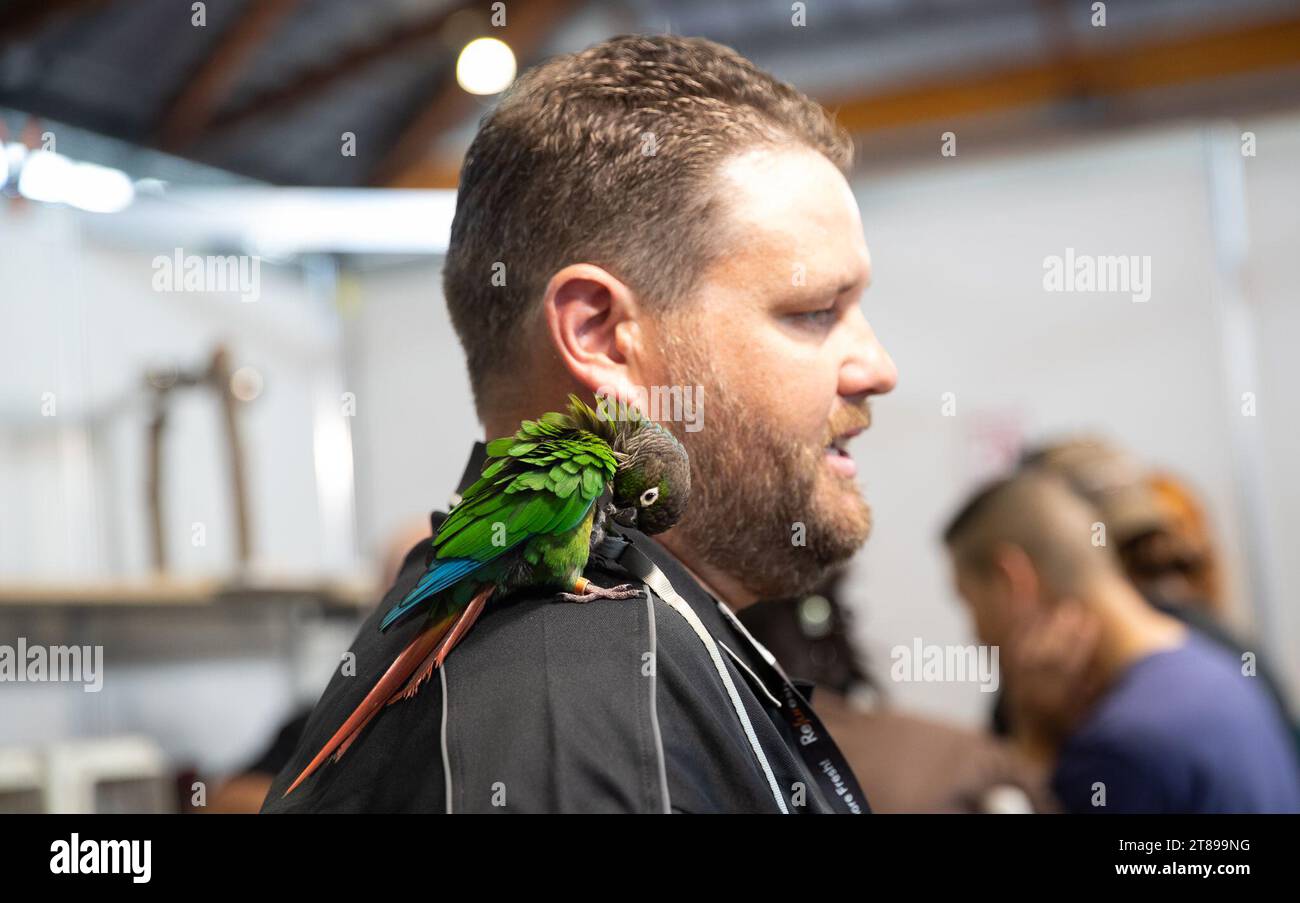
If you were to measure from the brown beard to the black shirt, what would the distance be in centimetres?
12

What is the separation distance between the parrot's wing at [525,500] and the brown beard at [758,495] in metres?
0.13

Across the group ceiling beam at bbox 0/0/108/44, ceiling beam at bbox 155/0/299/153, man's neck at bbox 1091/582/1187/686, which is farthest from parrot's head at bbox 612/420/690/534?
ceiling beam at bbox 155/0/299/153

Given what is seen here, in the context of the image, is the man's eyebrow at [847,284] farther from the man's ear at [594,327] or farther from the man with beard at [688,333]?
the man's ear at [594,327]

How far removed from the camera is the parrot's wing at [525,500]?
90 centimetres

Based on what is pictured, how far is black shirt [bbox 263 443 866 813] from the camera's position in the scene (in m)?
0.75

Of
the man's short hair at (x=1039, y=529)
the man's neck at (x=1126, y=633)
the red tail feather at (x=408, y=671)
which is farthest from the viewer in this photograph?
the man's short hair at (x=1039, y=529)

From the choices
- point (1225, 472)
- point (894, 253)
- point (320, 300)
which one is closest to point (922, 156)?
point (894, 253)

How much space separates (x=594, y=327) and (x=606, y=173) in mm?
128

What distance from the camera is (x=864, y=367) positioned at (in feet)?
3.52

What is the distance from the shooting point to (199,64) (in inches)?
153
